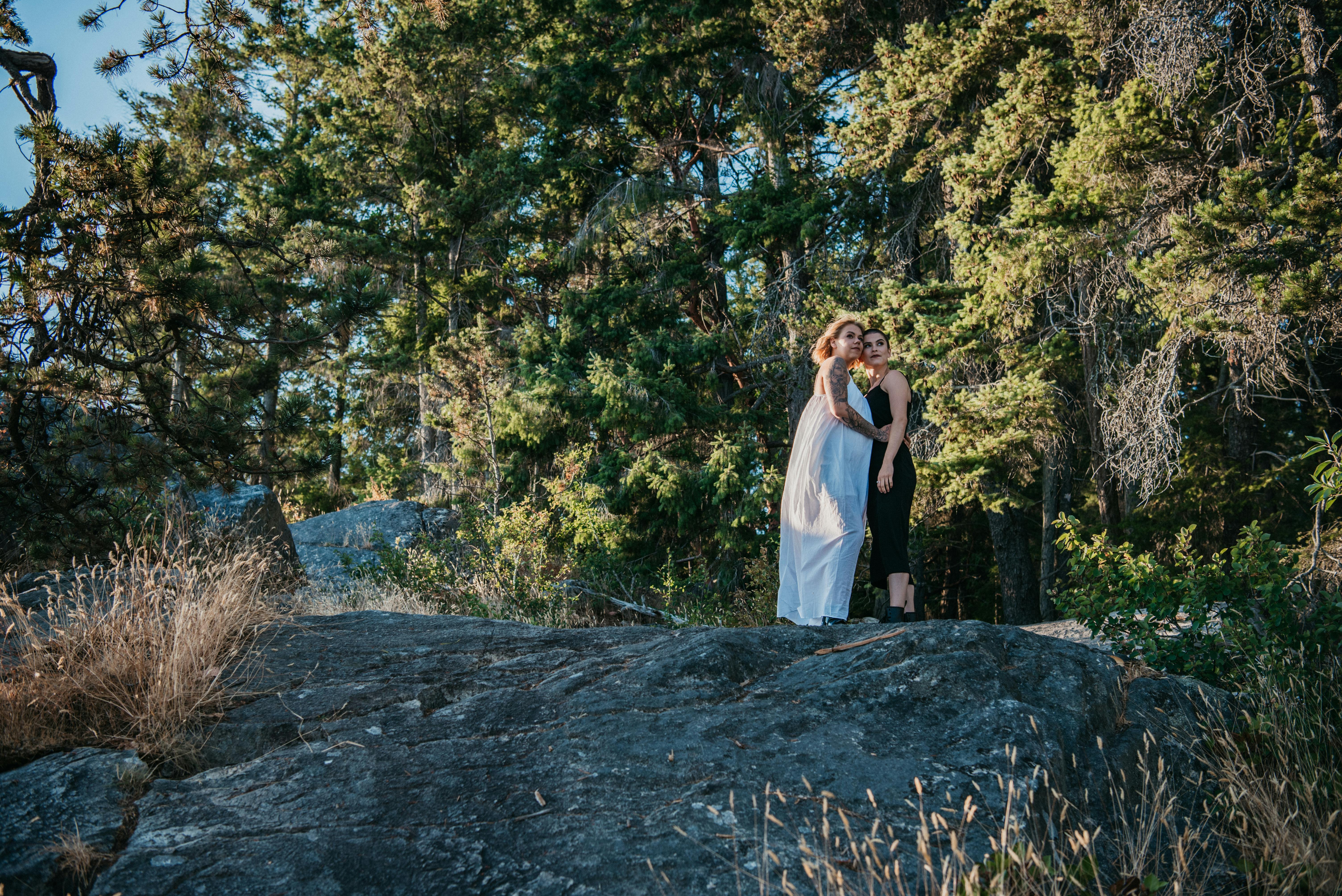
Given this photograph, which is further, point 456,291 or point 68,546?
point 456,291

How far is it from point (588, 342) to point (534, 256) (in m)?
5.75

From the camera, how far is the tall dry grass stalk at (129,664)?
3.20 m

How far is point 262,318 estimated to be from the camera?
561cm

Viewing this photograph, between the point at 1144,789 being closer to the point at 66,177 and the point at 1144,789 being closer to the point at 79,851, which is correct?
the point at 79,851

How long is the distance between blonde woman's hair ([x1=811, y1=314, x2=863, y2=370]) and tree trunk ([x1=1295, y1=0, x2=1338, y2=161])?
4.58 metres

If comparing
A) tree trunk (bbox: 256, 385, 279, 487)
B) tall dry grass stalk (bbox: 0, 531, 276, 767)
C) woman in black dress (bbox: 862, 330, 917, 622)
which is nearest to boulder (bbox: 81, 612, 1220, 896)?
tall dry grass stalk (bbox: 0, 531, 276, 767)

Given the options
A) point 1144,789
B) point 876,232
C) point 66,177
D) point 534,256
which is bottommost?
point 1144,789

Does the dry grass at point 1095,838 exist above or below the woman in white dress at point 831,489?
below

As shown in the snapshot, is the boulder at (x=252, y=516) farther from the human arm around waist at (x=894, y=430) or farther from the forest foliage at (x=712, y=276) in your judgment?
the human arm around waist at (x=894, y=430)

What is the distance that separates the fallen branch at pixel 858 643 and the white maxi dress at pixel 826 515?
1646mm

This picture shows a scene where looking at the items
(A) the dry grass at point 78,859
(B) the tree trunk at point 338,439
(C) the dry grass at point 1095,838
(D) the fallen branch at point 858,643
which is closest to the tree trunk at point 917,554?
(D) the fallen branch at point 858,643

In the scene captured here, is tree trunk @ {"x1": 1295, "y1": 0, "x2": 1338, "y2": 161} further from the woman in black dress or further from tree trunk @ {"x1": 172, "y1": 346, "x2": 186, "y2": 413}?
tree trunk @ {"x1": 172, "y1": 346, "x2": 186, "y2": 413}

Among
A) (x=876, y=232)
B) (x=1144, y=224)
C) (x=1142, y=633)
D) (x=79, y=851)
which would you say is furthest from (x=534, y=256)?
(x=79, y=851)

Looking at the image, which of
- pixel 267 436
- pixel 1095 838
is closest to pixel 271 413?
pixel 267 436
